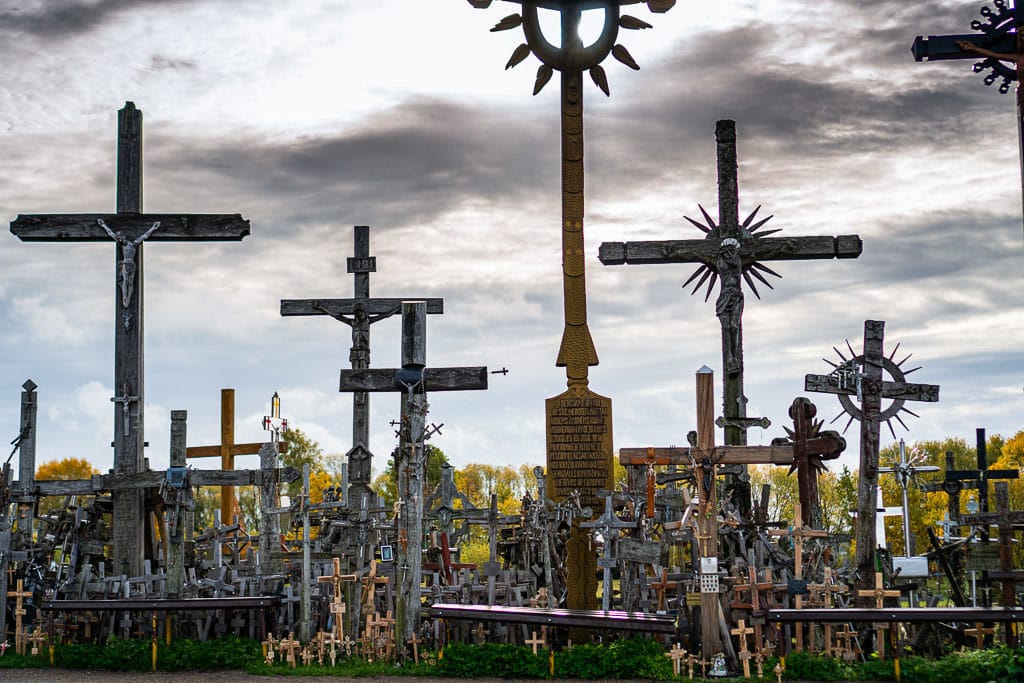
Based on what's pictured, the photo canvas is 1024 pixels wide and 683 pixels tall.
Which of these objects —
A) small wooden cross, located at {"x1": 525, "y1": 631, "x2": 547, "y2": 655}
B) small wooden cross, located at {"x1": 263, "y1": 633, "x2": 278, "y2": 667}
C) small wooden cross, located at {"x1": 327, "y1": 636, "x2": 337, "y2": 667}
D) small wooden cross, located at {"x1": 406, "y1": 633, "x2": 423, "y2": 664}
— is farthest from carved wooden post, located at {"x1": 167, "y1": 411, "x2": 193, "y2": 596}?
small wooden cross, located at {"x1": 525, "y1": 631, "x2": 547, "y2": 655}

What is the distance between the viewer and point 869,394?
15289 millimetres

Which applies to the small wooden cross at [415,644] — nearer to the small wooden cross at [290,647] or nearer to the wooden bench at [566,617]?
the wooden bench at [566,617]

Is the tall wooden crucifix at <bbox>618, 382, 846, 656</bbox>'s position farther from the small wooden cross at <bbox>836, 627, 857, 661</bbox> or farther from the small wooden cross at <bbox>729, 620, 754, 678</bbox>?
the small wooden cross at <bbox>836, 627, 857, 661</bbox>

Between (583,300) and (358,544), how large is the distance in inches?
185

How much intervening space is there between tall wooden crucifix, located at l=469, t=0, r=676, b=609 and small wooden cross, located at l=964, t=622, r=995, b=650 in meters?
4.87

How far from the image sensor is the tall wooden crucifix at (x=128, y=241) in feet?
58.7

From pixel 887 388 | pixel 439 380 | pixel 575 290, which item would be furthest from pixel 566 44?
pixel 887 388

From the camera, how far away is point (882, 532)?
1744 centimetres

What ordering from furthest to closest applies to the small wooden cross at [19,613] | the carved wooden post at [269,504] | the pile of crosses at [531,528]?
the carved wooden post at [269,504], the small wooden cross at [19,613], the pile of crosses at [531,528]

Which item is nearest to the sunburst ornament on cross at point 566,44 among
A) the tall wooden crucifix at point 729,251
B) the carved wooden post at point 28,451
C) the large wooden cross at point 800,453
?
the tall wooden crucifix at point 729,251

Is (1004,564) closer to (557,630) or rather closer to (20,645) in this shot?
(557,630)

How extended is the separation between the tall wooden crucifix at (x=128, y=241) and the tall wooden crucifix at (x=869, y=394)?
29.8ft

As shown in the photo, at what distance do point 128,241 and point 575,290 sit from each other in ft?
22.9

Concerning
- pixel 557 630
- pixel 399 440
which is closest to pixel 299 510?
pixel 399 440
